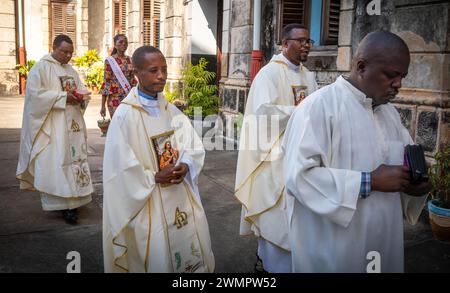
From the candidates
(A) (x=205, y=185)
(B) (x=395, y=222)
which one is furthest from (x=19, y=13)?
(B) (x=395, y=222)

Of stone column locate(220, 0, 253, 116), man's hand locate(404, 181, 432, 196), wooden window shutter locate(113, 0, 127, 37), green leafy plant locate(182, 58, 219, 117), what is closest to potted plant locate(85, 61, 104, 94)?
wooden window shutter locate(113, 0, 127, 37)

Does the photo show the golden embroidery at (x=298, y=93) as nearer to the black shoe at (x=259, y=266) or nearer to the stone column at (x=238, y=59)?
the black shoe at (x=259, y=266)

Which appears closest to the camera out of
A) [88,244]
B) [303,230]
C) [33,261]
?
[303,230]

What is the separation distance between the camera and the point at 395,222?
2.27 m

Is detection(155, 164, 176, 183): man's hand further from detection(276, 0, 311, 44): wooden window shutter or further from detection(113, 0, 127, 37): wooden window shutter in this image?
detection(113, 0, 127, 37): wooden window shutter

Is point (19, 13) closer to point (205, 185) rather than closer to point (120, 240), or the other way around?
point (205, 185)

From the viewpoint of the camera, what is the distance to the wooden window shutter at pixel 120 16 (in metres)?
16.8

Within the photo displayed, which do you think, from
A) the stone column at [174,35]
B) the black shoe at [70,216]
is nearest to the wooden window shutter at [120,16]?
the stone column at [174,35]

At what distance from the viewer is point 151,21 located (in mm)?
14180

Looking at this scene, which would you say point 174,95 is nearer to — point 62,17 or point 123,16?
point 123,16

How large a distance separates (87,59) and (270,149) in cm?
1586

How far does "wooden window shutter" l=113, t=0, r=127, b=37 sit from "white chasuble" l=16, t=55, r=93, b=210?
12.2 metres
